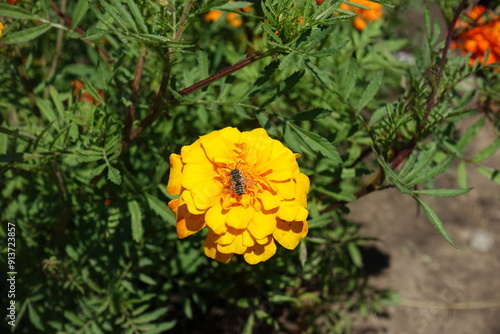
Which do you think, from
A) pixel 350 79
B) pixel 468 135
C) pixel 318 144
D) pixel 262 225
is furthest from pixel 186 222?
pixel 468 135

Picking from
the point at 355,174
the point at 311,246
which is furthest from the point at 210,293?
the point at 355,174

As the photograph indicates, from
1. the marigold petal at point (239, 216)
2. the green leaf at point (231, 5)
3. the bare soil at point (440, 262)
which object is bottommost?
the bare soil at point (440, 262)

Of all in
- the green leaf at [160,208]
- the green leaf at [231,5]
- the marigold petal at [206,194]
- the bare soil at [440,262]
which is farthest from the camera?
the bare soil at [440,262]

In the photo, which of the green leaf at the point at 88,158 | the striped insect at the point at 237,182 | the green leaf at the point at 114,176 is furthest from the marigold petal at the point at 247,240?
the green leaf at the point at 88,158

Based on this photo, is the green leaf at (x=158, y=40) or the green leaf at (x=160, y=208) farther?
the green leaf at (x=160, y=208)

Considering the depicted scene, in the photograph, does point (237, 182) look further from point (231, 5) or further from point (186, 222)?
point (231, 5)

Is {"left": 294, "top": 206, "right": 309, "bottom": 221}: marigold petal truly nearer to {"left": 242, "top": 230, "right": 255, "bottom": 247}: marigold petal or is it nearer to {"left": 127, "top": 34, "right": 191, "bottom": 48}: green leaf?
{"left": 242, "top": 230, "right": 255, "bottom": 247}: marigold petal

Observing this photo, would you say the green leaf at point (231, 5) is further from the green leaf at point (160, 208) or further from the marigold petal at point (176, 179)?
the green leaf at point (160, 208)
